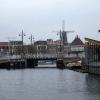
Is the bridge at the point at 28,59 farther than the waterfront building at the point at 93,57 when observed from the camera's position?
Yes

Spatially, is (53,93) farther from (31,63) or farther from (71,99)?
(31,63)

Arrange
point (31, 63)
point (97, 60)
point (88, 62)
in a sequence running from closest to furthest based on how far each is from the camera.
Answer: point (97, 60)
point (88, 62)
point (31, 63)

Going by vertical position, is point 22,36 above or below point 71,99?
above

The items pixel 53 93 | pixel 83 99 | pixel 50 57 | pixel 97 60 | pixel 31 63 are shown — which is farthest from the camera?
pixel 31 63

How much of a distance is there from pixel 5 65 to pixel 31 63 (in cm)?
1441

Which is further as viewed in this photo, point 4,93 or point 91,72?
point 91,72

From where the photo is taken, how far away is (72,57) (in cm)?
17388

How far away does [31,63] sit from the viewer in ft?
600

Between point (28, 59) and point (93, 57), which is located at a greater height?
point (28, 59)

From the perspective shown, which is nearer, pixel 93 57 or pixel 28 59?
pixel 93 57

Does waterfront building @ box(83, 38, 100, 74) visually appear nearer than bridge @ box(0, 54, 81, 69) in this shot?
Yes

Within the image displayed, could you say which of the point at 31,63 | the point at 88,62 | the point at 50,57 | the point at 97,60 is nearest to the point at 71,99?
the point at 97,60

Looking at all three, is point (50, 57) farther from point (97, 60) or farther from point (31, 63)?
point (97, 60)

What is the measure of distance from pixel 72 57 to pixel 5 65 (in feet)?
74.0
